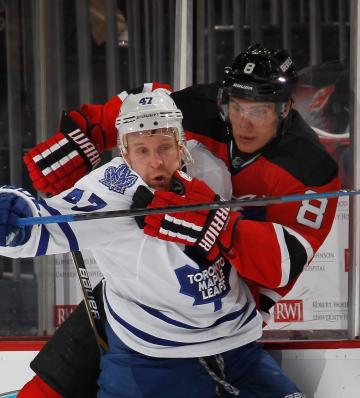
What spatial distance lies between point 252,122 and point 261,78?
0.13 meters

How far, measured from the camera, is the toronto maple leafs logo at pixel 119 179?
1.95 metres

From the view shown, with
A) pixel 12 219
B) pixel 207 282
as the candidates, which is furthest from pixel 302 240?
pixel 12 219

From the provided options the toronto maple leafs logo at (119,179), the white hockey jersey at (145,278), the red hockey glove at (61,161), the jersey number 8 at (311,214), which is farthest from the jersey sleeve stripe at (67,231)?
the jersey number 8 at (311,214)

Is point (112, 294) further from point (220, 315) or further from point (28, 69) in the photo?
point (28, 69)

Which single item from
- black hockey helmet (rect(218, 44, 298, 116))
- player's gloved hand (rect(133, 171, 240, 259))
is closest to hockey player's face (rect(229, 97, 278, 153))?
black hockey helmet (rect(218, 44, 298, 116))

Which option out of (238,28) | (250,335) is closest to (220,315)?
(250,335)

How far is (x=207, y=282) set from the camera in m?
2.06

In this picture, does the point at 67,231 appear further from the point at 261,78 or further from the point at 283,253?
the point at 261,78

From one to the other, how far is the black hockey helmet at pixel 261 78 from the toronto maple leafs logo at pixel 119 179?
411 millimetres

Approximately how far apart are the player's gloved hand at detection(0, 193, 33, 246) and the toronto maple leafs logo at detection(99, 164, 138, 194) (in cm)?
23

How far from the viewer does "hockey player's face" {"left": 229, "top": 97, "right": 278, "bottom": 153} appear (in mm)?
2203

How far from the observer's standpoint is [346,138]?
283cm

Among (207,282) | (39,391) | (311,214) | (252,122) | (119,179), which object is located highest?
(252,122)

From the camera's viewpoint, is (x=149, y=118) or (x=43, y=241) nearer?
(x=43, y=241)
